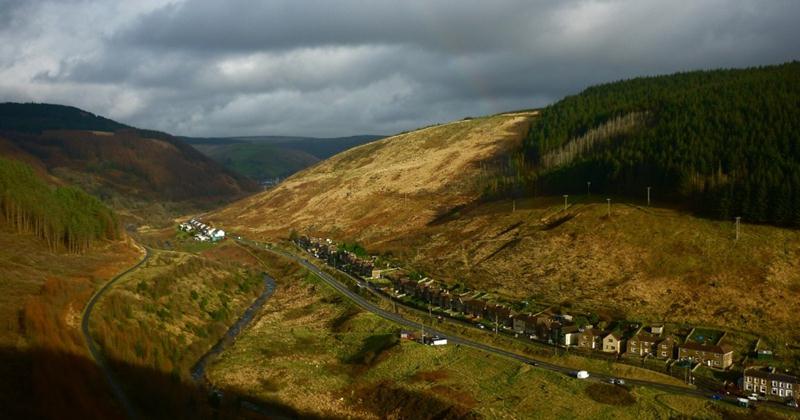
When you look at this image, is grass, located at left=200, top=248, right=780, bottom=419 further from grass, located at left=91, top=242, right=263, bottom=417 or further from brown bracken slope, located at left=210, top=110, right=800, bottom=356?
brown bracken slope, located at left=210, top=110, right=800, bottom=356

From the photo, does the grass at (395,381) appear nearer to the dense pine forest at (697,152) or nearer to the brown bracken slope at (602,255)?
the brown bracken slope at (602,255)

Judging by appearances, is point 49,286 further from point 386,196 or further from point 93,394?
point 386,196

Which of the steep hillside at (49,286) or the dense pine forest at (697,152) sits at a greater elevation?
the dense pine forest at (697,152)

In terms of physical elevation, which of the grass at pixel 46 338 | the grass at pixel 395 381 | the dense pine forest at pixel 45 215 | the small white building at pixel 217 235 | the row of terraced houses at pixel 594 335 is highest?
the dense pine forest at pixel 45 215

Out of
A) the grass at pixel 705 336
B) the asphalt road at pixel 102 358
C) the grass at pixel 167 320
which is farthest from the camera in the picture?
the grass at pixel 705 336

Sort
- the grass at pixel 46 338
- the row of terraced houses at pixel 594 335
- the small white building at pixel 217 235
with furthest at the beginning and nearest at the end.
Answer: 1. the small white building at pixel 217 235
2. the row of terraced houses at pixel 594 335
3. the grass at pixel 46 338

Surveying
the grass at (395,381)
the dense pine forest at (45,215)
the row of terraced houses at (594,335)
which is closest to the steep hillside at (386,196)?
the row of terraced houses at (594,335)
